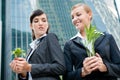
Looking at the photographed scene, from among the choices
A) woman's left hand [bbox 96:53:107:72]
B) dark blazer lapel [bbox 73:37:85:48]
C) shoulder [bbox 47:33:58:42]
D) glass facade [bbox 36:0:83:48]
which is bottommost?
woman's left hand [bbox 96:53:107:72]

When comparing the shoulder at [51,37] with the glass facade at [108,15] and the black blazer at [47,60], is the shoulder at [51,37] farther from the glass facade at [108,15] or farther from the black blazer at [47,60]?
the glass facade at [108,15]

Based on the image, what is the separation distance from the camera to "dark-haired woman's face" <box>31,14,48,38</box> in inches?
90.9

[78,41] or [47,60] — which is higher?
[78,41]

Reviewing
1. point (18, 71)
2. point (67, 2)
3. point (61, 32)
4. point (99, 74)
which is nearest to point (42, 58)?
point (18, 71)

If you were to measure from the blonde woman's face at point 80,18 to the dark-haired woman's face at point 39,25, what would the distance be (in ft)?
0.72

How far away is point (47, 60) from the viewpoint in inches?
88.5

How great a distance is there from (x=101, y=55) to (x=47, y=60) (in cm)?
40

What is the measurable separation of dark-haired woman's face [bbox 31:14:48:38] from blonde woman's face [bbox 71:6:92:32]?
0.72 feet

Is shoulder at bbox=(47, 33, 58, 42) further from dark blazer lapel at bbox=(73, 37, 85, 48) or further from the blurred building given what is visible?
the blurred building

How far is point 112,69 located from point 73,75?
0.92ft

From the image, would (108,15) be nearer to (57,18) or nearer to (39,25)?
(57,18)

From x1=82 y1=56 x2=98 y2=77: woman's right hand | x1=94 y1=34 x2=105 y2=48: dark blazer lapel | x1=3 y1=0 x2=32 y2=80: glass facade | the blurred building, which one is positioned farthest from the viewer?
the blurred building

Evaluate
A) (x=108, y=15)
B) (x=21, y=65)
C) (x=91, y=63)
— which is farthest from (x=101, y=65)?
(x=108, y=15)

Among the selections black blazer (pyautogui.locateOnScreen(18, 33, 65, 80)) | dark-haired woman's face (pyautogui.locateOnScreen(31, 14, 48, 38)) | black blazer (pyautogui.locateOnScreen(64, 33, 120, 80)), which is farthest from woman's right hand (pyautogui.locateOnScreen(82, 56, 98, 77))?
dark-haired woman's face (pyautogui.locateOnScreen(31, 14, 48, 38))
